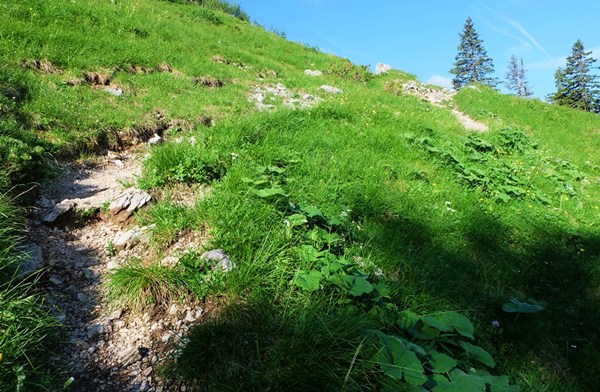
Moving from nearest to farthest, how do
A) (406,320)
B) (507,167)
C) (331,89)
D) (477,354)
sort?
(477,354) < (406,320) < (507,167) < (331,89)

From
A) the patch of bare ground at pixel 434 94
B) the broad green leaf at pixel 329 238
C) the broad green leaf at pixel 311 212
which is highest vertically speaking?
→ the patch of bare ground at pixel 434 94

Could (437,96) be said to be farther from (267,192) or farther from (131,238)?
(131,238)

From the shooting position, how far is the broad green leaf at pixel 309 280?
11.1 ft

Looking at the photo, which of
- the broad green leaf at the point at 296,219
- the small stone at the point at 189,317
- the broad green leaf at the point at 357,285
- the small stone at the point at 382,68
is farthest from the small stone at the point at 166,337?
the small stone at the point at 382,68

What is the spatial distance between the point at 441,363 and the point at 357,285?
981 millimetres

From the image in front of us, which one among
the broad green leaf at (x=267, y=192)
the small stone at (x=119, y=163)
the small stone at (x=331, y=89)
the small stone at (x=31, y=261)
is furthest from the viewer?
the small stone at (x=331, y=89)

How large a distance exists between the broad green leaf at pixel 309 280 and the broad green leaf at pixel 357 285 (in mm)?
267

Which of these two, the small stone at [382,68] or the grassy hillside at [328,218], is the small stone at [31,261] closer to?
the grassy hillside at [328,218]

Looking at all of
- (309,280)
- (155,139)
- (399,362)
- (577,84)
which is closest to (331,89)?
(155,139)

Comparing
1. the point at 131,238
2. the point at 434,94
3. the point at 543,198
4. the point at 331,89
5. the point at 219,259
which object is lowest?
the point at 131,238

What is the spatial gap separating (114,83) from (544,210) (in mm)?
10364

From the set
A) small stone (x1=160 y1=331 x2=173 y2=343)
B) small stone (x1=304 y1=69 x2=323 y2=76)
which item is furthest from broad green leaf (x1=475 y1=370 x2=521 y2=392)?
small stone (x1=304 y1=69 x2=323 y2=76)

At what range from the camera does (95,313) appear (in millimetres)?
3463

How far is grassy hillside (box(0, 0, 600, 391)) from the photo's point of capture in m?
2.94
